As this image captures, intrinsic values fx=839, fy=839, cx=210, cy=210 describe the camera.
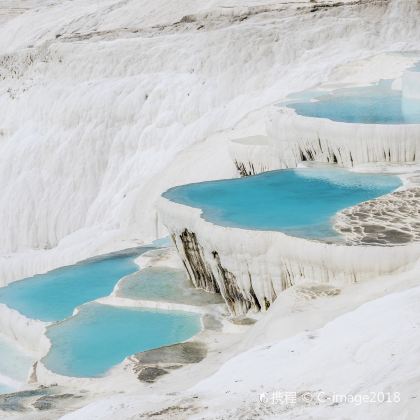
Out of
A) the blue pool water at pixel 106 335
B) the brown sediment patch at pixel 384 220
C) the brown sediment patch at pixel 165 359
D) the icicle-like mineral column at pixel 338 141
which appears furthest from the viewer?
the icicle-like mineral column at pixel 338 141

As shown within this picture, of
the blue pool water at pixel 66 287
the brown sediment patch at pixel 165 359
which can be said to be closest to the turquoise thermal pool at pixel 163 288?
the blue pool water at pixel 66 287

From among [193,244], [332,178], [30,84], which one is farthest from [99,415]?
[30,84]

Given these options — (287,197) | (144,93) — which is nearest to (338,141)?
(287,197)

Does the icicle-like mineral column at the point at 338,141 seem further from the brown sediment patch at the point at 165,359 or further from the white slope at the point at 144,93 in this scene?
the white slope at the point at 144,93

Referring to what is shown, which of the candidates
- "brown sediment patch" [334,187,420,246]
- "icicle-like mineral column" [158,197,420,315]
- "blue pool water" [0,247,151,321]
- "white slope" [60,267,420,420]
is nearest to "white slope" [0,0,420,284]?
"blue pool water" [0,247,151,321]

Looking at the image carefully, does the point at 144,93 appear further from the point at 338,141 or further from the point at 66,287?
the point at 66,287
